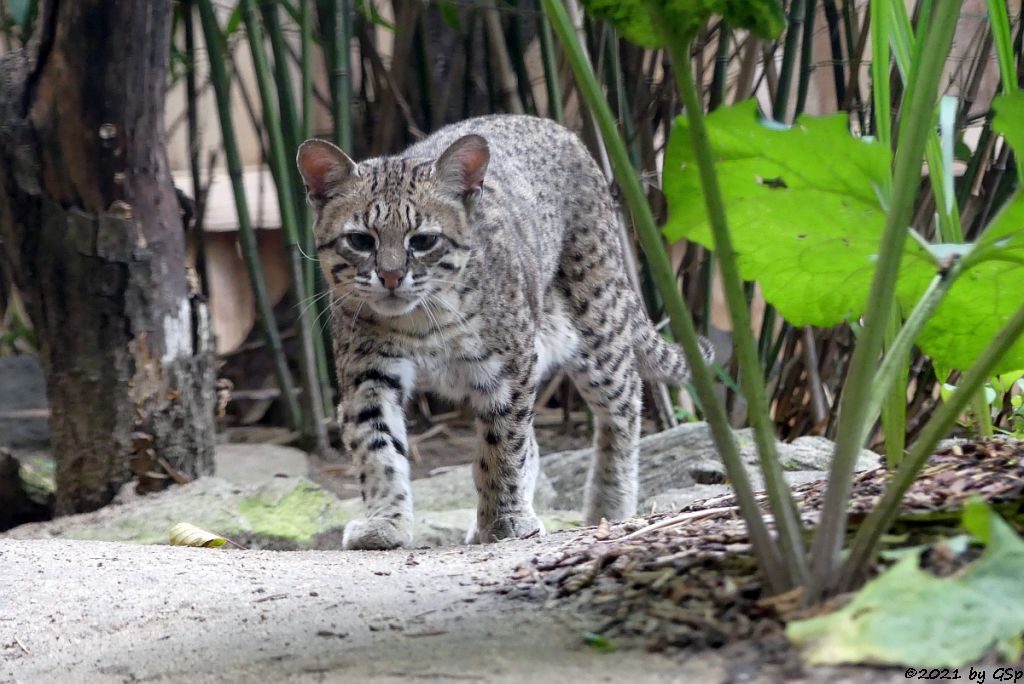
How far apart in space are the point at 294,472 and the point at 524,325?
216cm

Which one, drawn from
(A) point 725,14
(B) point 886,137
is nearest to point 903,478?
(A) point 725,14

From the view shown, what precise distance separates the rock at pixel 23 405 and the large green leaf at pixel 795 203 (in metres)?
4.78

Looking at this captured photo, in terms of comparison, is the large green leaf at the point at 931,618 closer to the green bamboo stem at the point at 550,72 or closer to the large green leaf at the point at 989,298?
the large green leaf at the point at 989,298

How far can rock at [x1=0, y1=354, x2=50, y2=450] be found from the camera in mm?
6059

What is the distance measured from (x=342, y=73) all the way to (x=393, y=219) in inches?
68.3

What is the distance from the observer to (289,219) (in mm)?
5559

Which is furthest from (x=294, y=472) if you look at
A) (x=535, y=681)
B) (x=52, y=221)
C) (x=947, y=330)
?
(x=535, y=681)

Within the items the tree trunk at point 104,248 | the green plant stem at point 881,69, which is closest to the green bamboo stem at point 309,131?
the tree trunk at point 104,248

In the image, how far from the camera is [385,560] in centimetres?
309

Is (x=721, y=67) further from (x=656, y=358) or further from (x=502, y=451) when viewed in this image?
(x=502, y=451)

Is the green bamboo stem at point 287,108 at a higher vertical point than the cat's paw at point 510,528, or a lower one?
higher

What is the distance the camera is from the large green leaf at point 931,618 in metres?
1.34

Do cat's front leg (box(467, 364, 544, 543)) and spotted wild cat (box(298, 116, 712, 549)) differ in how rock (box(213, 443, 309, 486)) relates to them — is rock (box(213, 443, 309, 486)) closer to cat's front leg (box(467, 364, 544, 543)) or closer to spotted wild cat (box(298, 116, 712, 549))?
spotted wild cat (box(298, 116, 712, 549))

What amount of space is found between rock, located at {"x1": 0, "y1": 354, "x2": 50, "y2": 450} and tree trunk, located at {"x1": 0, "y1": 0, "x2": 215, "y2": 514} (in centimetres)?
149
